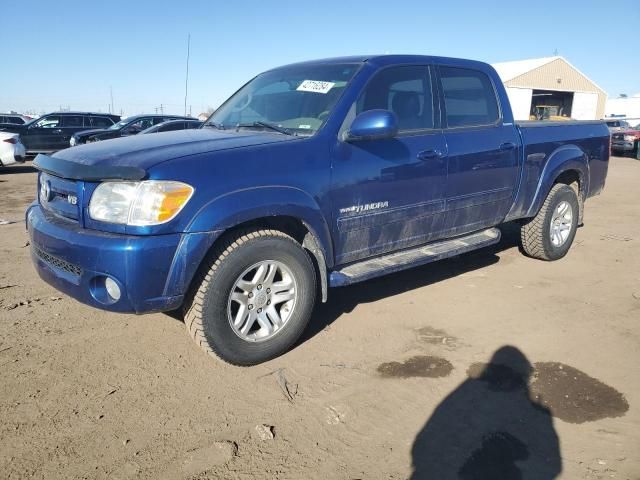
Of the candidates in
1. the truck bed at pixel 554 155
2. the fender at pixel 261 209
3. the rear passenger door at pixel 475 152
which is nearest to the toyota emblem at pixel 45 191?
the fender at pixel 261 209

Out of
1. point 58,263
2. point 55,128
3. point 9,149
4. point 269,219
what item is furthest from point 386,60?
point 55,128

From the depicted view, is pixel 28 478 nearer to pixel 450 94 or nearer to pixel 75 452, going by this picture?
pixel 75 452

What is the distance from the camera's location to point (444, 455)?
2.43 meters

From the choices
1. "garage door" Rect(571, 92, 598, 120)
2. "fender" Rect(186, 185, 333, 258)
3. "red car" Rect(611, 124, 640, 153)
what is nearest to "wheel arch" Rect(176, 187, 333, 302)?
"fender" Rect(186, 185, 333, 258)

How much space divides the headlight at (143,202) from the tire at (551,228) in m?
3.97

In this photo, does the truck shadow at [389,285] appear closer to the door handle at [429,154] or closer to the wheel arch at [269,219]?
the wheel arch at [269,219]

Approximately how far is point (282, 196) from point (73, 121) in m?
15.5

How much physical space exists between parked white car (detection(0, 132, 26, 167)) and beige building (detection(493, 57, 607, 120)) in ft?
114

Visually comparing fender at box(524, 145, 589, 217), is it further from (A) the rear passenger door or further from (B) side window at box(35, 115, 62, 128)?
(B) side window at box(35, 115, 62, 128)

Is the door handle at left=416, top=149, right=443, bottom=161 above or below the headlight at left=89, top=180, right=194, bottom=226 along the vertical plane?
above

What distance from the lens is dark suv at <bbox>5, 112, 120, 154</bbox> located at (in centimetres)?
1540

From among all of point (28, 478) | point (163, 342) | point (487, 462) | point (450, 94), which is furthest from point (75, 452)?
point (450, 94)

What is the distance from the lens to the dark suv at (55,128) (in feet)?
50.5

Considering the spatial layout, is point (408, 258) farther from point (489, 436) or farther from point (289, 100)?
point (489, 436)
